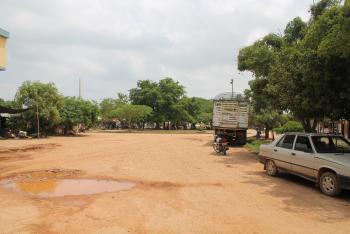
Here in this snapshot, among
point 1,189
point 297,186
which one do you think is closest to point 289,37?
point 297,186

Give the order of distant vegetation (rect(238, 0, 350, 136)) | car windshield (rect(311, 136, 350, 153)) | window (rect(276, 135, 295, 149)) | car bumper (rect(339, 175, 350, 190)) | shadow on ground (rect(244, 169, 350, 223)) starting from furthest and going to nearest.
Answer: window (rect(276, 135, 295, 149))
car windshield (rect(311, 136, 350, 153))
distant vegetation (rect(238, 0, 350, 136))
car bumper (rect(339, 175, 350, 190))
shadow on ground (rect(244, 169, 350, 223))

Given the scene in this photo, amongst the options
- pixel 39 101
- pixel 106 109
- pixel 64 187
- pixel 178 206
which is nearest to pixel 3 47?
pixel 64 187

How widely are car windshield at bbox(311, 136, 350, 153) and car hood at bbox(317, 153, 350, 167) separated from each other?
41 centimetres

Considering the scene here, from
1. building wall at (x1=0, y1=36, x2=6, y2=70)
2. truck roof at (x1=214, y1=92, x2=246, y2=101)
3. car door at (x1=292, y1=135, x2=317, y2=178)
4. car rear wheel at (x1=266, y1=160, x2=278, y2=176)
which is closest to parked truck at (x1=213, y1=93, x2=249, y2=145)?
truck roof at (x1=214, y1=92, x2=246, y2=101)

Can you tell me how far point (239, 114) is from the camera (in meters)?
27.0

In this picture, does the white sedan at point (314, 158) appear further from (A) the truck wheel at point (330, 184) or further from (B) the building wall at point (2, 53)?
(B) the building wall at point (2, 53)

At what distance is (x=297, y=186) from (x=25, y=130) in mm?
33016

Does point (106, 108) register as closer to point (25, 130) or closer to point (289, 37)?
point (25, 130)

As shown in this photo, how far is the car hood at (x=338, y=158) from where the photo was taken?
9.09m

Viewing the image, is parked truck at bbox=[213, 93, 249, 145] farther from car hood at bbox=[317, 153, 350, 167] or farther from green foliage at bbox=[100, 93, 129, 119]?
green foliage at bbox=[100, 93, 129, 119]

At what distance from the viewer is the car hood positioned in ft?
29.8

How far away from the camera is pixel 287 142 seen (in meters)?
11.6

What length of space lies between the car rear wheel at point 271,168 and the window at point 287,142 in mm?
689

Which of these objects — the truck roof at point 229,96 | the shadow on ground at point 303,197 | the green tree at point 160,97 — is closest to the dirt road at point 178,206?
the shadow on ground at point 303,197
